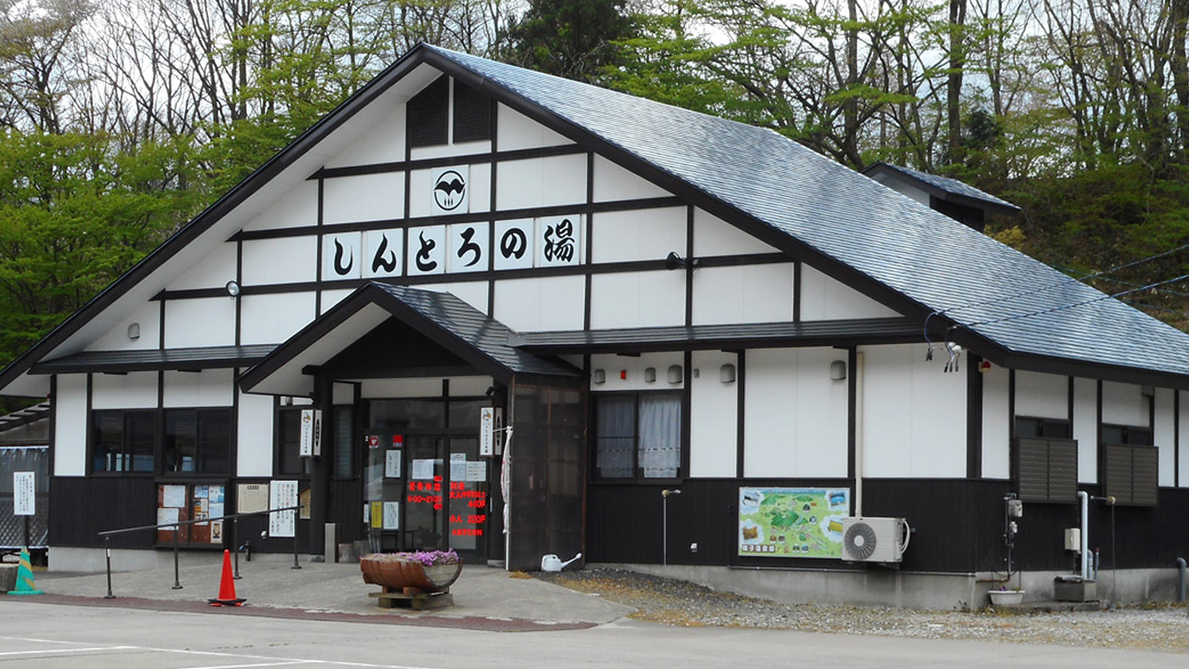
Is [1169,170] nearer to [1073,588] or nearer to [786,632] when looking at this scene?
[1073,588]

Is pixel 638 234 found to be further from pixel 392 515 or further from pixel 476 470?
pixel 392 515

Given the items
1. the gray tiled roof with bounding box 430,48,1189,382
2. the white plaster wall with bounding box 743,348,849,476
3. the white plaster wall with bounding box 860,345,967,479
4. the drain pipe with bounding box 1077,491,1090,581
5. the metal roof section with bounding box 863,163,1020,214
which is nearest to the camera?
the white plaster wall with bounding box 860,345,967,479

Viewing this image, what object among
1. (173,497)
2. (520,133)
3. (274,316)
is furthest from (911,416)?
(173,497)

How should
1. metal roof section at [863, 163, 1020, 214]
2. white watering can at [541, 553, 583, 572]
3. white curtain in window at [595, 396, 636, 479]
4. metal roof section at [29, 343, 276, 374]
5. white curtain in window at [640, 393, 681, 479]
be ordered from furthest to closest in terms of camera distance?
metal roof section at [863, 163, 1020, 214] → metal roof section at [29, 343, 276, 374] → white curtain in window at [595, 396, 636, 479] → white curtain in window at [640, 393, 681, 479] → white watering can at [541, 553, 583, 572]

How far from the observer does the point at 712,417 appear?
20.7 meters

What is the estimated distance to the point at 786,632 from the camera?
1602 centimetres

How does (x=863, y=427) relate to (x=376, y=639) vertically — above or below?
above

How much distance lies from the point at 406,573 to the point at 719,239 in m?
6.41

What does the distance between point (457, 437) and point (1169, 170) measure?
25651mm

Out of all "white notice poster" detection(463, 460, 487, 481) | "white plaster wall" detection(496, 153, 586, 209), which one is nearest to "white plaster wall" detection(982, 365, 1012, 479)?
"white plaster wall" detection(496, 153, 586, 209)

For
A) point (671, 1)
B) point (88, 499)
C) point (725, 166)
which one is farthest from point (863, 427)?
point (671, 1)

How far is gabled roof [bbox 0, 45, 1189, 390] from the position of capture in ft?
63.1

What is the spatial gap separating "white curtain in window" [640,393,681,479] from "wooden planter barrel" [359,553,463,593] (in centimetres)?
409

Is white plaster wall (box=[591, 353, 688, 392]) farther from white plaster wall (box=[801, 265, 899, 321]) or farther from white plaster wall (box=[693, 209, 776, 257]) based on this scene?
white plaster wall (box=[801, 265, 899, 321])
